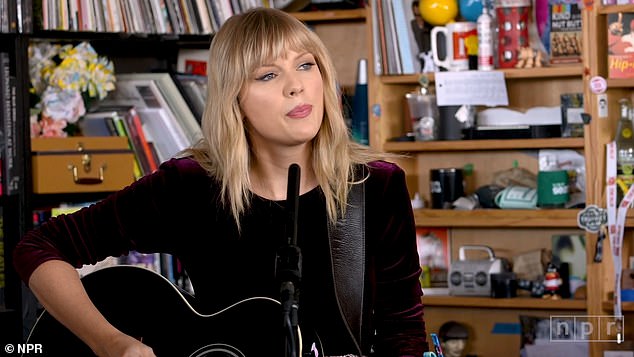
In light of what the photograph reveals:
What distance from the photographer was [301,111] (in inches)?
68.6

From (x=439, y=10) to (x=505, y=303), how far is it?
1002 millimetres

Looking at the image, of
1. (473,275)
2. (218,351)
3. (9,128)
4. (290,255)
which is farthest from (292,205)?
(473,275)

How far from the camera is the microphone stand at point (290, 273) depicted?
4.18 feet

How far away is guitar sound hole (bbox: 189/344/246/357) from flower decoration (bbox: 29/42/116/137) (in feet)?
5.21

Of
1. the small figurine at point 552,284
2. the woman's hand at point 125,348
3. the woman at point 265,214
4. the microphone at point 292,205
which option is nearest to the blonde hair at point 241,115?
the woman at point 265,214

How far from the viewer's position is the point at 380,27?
359 cm

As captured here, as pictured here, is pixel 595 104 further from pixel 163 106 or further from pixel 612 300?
pixel 163 106

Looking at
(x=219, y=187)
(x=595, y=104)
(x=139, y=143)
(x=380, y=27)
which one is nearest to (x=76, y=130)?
(x=139, y=143)

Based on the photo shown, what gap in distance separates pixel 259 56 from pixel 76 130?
60.1 inches

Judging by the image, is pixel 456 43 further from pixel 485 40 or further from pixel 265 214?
pixel 265 214

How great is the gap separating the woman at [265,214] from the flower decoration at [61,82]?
125 centimetres

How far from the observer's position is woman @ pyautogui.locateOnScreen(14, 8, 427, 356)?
5.82 feet

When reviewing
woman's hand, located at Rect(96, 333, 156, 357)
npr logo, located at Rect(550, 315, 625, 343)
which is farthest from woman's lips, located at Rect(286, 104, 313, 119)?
npr logo, located at Rect(550, 315, 625, 343)

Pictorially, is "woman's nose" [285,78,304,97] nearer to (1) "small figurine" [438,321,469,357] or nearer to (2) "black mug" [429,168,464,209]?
(2) "black mug" [429,168,464,209]
